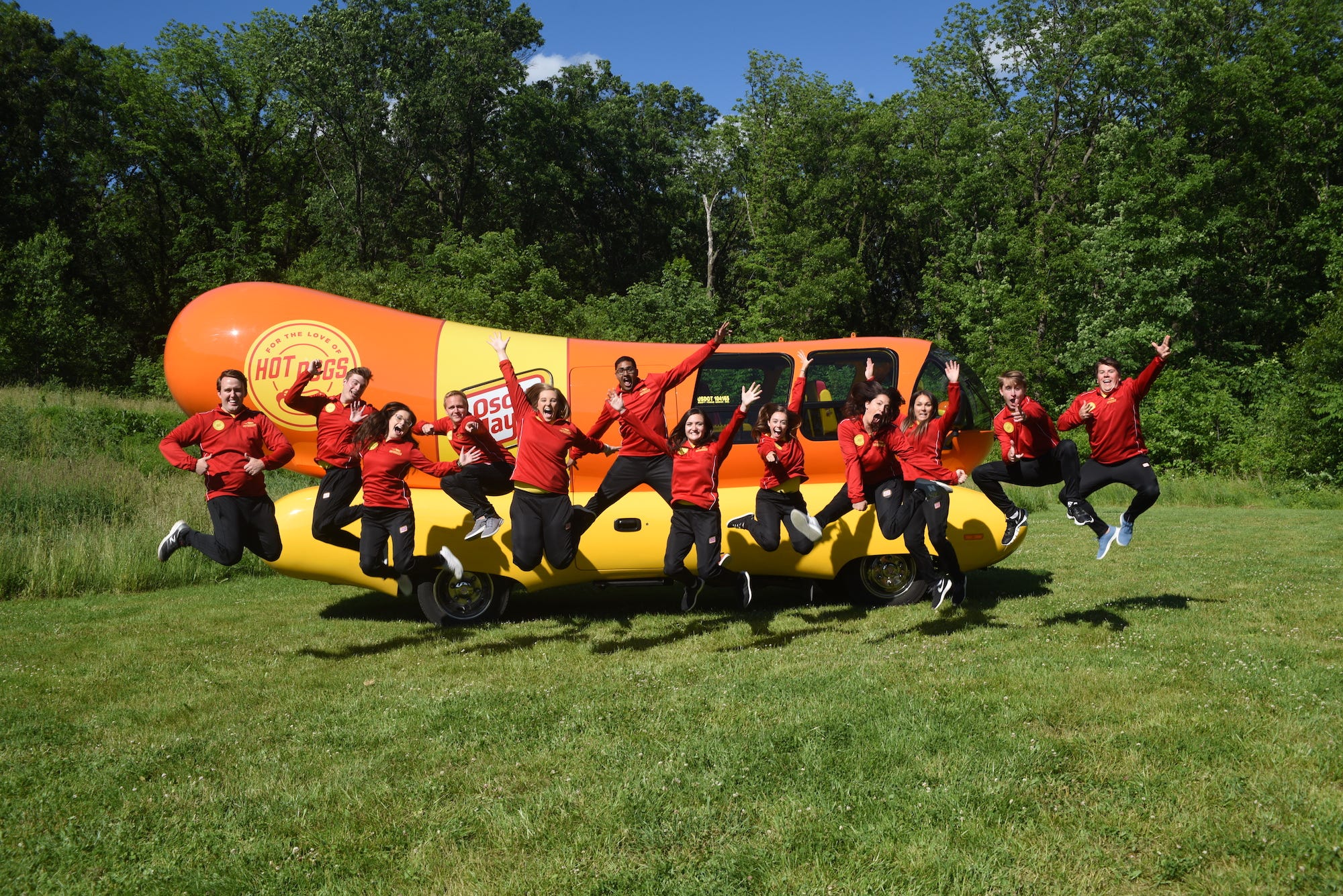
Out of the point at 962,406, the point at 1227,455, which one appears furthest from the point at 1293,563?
the point at 1227,455

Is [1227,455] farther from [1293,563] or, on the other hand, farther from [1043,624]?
[1043,624]

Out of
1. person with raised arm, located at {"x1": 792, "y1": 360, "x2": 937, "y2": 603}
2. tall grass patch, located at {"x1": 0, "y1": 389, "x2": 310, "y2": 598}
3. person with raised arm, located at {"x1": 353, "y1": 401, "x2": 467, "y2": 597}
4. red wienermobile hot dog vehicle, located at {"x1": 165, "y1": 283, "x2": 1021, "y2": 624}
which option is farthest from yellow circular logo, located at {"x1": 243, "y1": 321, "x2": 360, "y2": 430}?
person with raised arm, located at {"x1": 792, "y1": 360, "x2": 937, "y2": 603}

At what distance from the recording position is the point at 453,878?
3.99m

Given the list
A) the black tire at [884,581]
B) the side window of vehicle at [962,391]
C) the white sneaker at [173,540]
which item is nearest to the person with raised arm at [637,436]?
the black tire at [884,581]

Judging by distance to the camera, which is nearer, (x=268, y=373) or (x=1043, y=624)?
(x=1043, y=624)

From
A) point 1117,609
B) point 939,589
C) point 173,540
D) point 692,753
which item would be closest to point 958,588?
point 939,589

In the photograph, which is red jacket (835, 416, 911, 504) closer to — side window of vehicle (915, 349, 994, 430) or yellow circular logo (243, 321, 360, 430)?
side window of vehicle (915, 349, 994, 430)

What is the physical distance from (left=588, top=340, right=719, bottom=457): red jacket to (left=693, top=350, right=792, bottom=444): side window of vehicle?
1277 mm

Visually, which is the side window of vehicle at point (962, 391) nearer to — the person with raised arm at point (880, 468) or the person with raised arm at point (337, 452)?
the person with raised arm at point (880, 468)

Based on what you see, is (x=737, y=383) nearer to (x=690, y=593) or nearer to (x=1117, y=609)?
(x=690, y=593)

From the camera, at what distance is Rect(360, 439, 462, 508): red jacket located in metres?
8.27

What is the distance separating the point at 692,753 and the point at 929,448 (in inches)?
175

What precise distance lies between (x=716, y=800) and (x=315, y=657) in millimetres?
4649

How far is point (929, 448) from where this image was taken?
8.70 m
